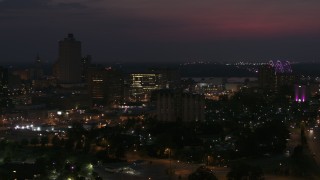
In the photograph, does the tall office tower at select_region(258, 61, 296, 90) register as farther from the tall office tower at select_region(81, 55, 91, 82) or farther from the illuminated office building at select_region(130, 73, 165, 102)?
the tall office tower at select_region(81, 55, 91, 82)

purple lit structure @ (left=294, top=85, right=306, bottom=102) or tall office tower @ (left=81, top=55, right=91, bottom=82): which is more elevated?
tall office tower @ (left=81, top=55, right=91, bottom=82)

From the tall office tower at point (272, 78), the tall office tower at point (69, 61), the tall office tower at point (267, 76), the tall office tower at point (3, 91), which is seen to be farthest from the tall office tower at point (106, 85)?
the tall office tower at point (267, 76)

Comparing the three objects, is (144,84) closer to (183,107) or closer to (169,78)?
(169,78)

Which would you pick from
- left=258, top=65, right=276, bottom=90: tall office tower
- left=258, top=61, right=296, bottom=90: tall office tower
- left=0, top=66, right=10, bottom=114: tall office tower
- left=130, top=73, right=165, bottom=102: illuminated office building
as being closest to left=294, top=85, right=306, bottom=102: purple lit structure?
left=258, top=61, right=296, bottom=90: tall office tower

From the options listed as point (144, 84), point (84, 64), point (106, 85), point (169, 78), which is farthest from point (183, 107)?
point (84, 64)

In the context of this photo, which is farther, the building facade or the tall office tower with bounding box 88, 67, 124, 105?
the tall office tower with bounding box 88, 67, 124, 105

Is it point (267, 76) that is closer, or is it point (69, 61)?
point (267, 76)

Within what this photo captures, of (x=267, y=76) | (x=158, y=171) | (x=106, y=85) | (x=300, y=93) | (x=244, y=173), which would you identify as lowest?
(x=158, y=171)
